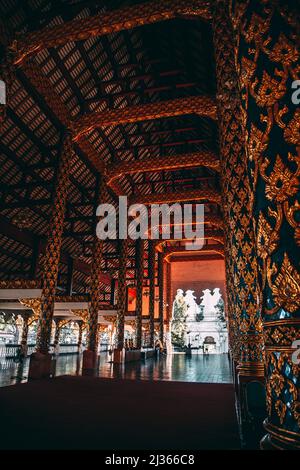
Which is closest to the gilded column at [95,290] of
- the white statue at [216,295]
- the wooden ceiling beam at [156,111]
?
the wooden ceiling beam at [156,111]

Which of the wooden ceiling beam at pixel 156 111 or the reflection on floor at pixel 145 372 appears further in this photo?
the wooden ceiling beam at pixel 156 111

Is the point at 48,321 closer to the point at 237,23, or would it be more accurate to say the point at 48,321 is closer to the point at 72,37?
the point at 72,37

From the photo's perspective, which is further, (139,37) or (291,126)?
(139,37)

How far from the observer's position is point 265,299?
3.50 ft

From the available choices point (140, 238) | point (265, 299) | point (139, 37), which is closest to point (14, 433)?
point (265, 299)

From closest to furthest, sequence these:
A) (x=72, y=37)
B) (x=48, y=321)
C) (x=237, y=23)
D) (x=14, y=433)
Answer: (x=237, y=23)
(x=14, y=433)
(x=72, y=37)
(x=48, y=321)

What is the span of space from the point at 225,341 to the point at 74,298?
19.8 m

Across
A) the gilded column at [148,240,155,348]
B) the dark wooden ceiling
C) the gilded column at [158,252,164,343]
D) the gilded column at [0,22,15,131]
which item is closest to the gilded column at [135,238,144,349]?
the gilded column at [148,240,155,348]

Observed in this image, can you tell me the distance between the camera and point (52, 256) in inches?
A: 322

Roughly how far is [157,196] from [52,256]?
7041mm

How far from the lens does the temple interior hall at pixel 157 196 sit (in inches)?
41.4

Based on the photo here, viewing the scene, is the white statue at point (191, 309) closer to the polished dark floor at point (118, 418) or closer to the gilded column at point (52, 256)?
the gilded column at point (52, 256)

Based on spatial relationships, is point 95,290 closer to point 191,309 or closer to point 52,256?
point 52,256

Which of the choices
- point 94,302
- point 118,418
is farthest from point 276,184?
point 94,302
